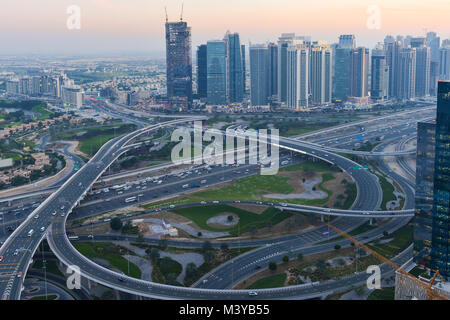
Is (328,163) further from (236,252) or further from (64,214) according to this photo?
(64,214)

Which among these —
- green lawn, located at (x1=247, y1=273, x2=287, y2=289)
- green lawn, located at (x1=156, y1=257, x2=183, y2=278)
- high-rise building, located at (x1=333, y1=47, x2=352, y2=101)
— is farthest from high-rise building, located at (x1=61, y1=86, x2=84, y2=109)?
green lawn, located at (x1=247, y1=273, x2=287, y2=289)

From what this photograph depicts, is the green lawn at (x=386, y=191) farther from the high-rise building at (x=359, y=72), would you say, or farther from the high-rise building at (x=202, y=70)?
the high-rise building at (x=202, y=70)

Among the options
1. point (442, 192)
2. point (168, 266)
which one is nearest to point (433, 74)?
point (442, 192)

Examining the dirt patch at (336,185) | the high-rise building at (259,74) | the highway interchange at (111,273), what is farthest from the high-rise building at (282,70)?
the dirt patch at (336,185)

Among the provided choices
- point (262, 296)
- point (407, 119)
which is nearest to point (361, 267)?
point (262, 296)

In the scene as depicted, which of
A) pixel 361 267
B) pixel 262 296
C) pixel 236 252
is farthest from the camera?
pixel 236 252

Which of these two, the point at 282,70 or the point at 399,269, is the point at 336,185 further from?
the point at 282,70
